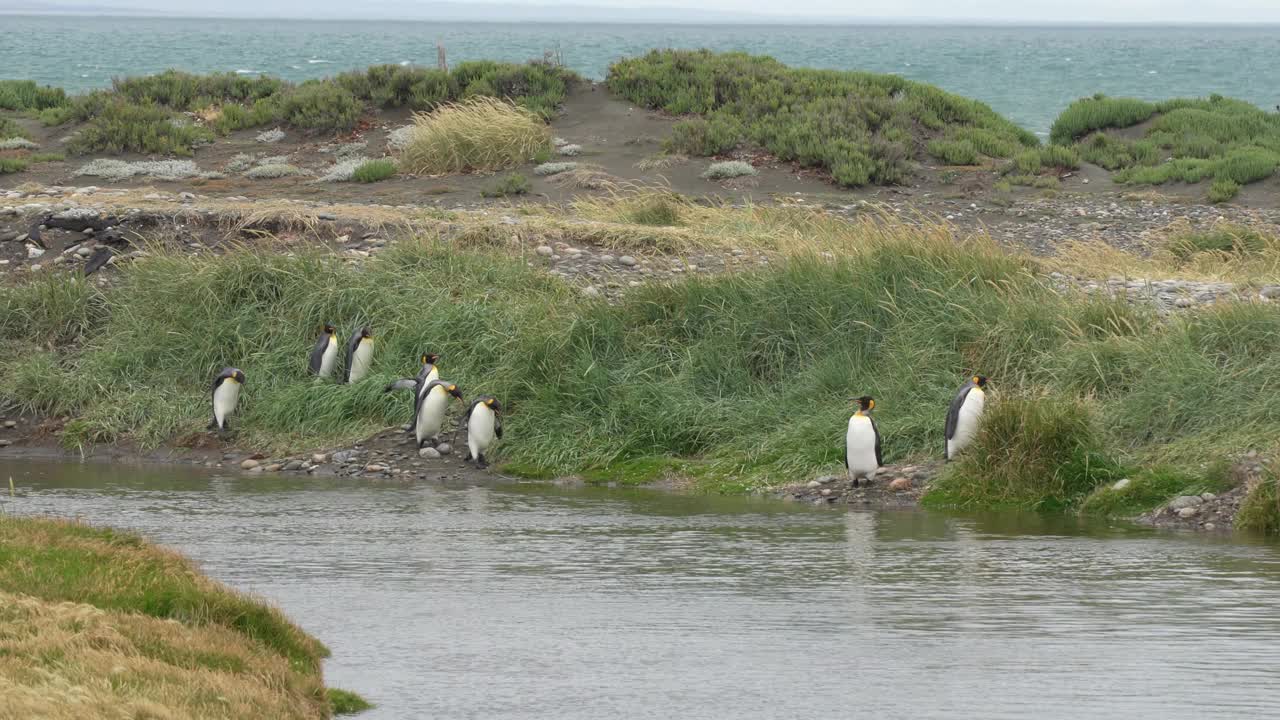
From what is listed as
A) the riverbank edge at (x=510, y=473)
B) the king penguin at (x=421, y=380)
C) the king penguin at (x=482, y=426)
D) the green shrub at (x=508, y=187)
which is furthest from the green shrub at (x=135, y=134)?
the king penguin at (x=482, y=426)

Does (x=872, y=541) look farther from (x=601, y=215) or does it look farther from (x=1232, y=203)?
(x=1232, y=203)

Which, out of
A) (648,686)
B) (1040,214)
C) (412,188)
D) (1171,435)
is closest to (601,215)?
(412,188)

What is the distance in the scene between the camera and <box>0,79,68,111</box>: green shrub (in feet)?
104

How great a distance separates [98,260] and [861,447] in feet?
29.6

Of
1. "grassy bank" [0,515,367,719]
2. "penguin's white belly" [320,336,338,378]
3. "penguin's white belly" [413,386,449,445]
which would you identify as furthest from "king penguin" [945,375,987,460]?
"grassy bank" [0,515,367,719]

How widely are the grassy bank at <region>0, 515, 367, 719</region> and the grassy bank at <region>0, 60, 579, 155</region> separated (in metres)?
20.2

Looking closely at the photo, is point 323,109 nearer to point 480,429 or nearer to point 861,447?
point 480,429

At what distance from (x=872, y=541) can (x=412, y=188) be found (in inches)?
565

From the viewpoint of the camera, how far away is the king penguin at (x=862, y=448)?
1202cm

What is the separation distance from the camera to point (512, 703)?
6.80m

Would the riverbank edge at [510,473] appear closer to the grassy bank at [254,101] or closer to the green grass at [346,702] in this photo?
the green grass at [346,702]

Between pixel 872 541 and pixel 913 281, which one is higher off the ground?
pixel 913 281

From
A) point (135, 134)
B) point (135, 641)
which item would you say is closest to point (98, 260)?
point (135, 134)

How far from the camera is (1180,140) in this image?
28.0m
